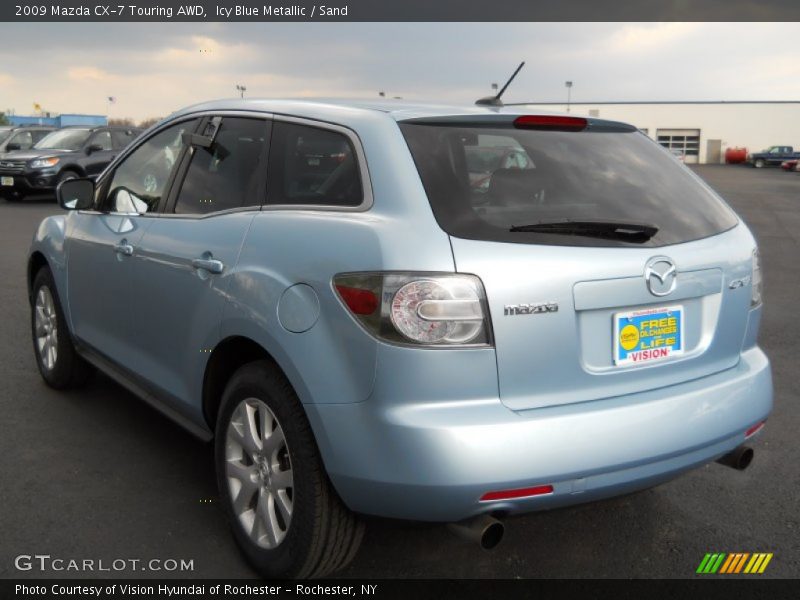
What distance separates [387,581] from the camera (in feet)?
10.2

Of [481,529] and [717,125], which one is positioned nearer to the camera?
[481,529]

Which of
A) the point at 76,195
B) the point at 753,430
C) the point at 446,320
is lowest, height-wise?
the point at 753,430

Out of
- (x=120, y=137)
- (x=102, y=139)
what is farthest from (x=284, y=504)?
(x=120, y=137)

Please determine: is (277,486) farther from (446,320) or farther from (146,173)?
(146,173)

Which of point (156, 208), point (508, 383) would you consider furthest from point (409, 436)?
point (156, 208)

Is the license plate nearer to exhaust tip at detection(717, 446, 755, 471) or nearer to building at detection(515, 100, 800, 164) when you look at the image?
exhaust tip at detection(717, 446, 755, 471)

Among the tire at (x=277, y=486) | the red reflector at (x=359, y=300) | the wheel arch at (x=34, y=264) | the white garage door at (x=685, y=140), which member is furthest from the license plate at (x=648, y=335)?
the white garage door at (x=685, y=140)

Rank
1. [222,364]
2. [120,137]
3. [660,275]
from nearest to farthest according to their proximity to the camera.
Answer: [660,275], [222,364], [120,137]

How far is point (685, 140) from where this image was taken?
7488 centimetres

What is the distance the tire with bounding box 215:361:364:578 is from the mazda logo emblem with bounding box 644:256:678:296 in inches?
47.8

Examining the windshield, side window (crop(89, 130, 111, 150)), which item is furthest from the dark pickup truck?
the windshield

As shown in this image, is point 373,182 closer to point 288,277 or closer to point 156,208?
point 288,277

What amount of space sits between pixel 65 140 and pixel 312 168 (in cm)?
1949

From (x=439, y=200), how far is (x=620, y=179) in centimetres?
78
